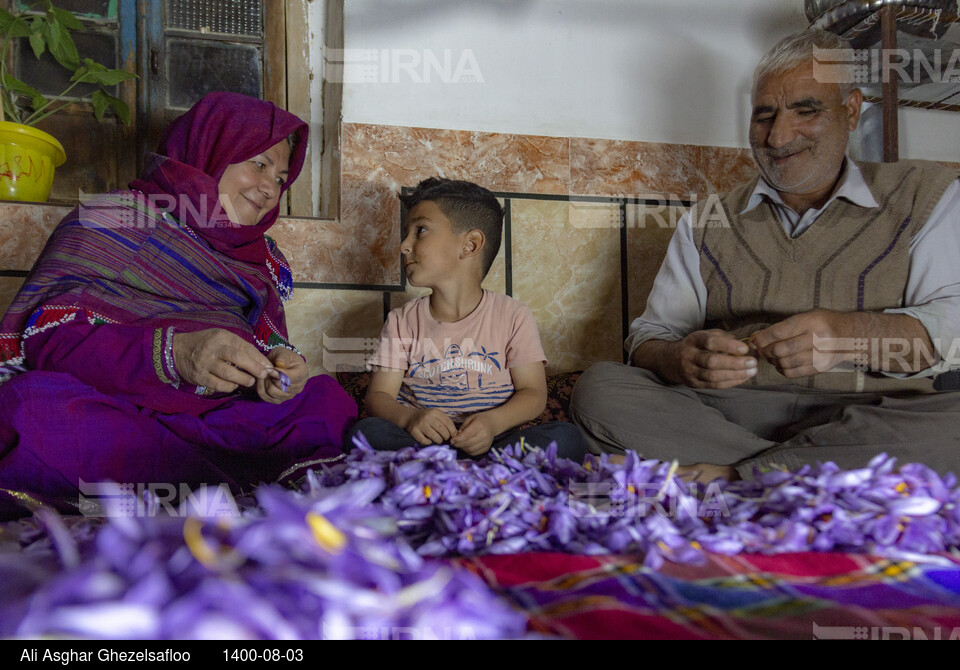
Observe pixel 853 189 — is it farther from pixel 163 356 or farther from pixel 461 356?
pixel 163 356

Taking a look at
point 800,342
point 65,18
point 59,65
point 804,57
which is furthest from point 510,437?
point 59,65

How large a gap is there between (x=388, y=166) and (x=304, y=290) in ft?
1.69

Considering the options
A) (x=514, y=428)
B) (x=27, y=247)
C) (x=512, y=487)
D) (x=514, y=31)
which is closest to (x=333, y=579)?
(x=512, y=487)

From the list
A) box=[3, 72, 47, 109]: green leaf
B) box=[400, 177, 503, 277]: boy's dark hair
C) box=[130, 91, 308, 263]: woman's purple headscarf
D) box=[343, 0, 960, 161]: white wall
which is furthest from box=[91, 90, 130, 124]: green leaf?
box=[400, 177, 503, 277]: boy's dark hair

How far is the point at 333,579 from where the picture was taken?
1.80 ft

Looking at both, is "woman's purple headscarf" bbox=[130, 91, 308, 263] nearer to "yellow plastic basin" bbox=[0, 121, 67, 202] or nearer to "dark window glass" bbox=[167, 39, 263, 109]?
"yellow plastic basin" bbox=[0, 121, 67, 202]

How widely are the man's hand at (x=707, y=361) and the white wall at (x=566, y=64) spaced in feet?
3.81

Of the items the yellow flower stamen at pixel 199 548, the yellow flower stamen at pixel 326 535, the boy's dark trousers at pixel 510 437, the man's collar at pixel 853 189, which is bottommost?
the boy's dark trousers at pixel 510 437

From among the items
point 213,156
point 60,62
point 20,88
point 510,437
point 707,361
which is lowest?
point 510,437

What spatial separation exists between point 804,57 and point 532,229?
1.01m

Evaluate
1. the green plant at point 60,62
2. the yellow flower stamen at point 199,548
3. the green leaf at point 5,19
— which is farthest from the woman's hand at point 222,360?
the green leaf at point 5,19

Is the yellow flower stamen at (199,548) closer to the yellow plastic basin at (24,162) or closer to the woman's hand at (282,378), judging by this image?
the woman's hand at (282,378)

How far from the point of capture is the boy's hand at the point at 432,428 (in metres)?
1.74

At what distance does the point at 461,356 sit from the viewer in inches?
79.2
